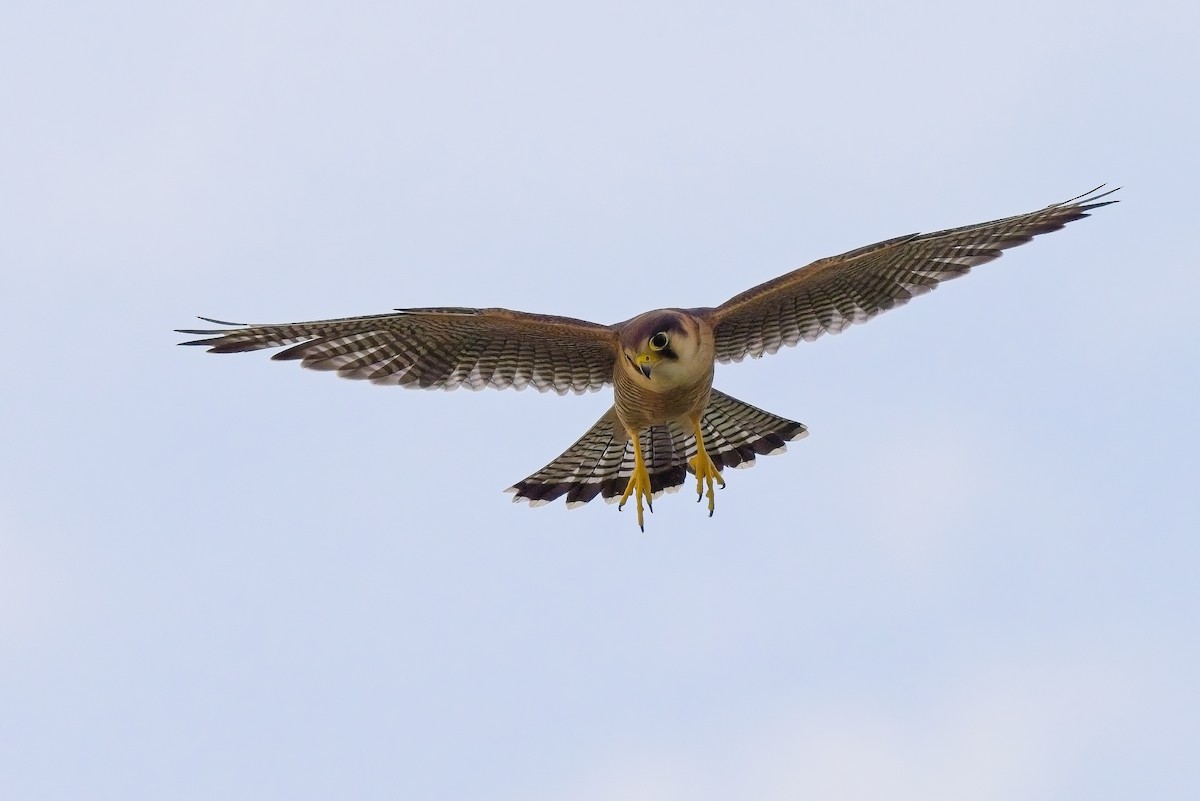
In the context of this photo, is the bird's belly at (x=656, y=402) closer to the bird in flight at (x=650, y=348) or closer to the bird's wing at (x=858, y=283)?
the bird in flight at (x=650, y=348)

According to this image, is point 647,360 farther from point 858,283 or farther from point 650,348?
point 858,283

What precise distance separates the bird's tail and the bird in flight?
0.4 inches

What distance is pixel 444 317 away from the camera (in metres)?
11.5

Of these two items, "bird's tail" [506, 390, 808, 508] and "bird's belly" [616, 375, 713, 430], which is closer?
"bird's belly" [616, 375, 713, 430]

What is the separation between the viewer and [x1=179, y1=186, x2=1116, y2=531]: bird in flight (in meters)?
11.3

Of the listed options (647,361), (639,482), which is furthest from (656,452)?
(647,361)

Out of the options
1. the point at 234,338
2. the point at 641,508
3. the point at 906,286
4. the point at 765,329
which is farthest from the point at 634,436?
the point at 234,338

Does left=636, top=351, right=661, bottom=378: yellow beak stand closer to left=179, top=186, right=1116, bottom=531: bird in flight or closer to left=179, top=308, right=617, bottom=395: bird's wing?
left=179, top=186, right=1116, bottom=531: bird in flight

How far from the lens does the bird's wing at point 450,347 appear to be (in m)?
11.2

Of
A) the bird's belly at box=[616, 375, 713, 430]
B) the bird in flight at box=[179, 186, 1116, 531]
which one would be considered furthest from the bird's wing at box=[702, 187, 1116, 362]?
the bird's belly at box=[616, 375, 713, 430]

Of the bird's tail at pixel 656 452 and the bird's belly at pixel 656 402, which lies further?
the bird's tail at pixel 656 452

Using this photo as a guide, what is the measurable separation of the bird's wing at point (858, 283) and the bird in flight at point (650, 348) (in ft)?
0.03

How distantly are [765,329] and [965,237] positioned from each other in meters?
1.65

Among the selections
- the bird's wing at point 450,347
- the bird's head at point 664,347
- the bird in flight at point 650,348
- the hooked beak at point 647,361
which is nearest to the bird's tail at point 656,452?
the bird in flight at point 650,348
